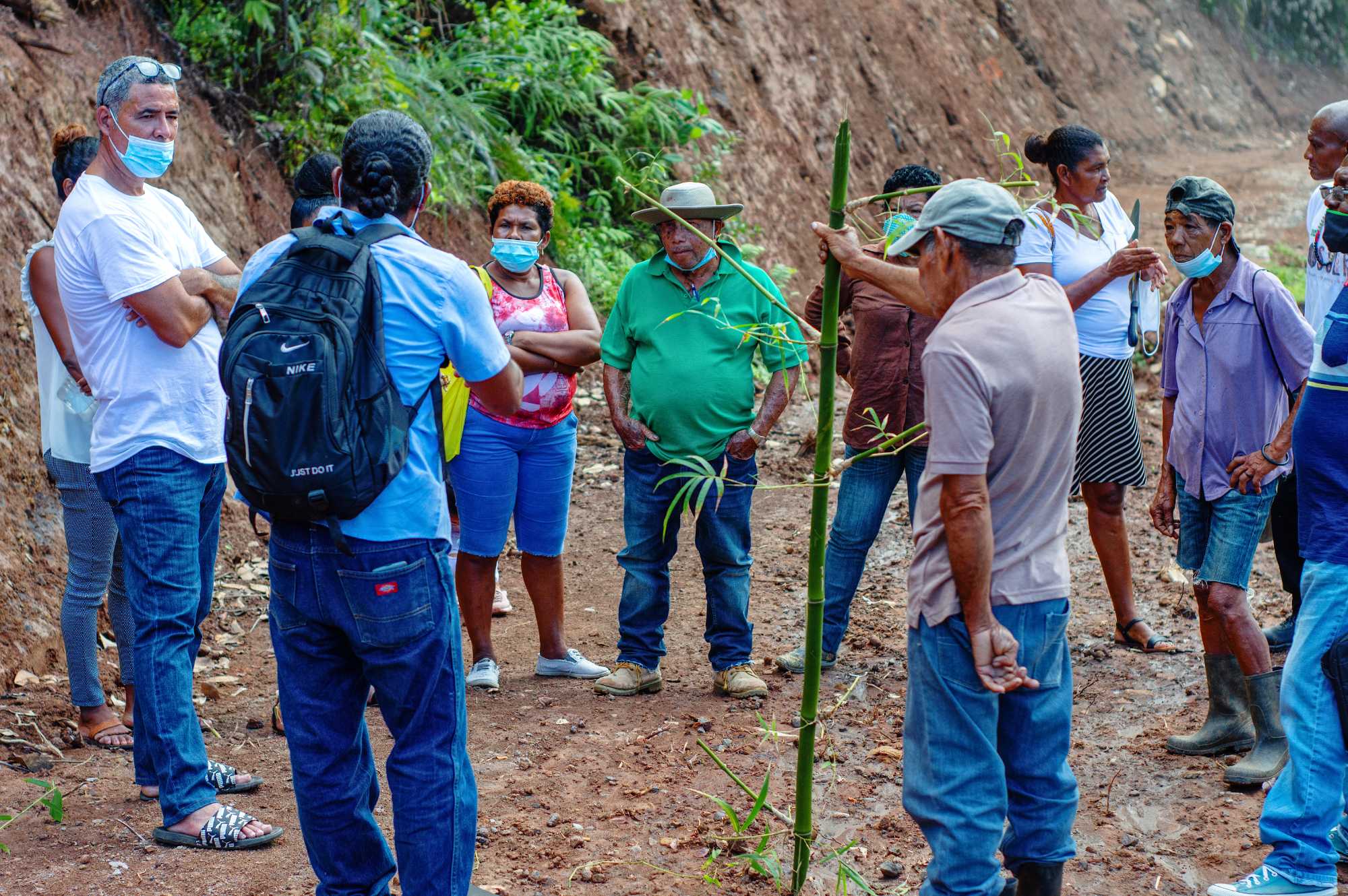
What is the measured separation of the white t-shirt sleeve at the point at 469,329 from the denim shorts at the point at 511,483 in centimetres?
185

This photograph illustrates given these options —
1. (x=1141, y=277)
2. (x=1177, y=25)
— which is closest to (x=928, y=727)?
(x=1141, y=277)

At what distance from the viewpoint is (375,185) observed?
2.51m

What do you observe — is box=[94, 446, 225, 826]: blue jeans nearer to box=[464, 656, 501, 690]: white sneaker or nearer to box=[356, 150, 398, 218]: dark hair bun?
box=[356, 150, 398, 218]: dark hair bun

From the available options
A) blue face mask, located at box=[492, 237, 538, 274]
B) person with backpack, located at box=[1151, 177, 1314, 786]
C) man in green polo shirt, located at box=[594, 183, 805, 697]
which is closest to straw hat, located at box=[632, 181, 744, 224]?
man in green polo shirt, located at box=[594, 183, 805, 697]

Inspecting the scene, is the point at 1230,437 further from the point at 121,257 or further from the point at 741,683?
the point at 121,257

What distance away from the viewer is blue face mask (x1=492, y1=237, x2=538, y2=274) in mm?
4441

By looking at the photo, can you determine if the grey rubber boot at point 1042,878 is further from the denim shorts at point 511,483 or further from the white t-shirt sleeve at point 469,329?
the denim shorts at point 511,483

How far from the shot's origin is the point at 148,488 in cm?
325

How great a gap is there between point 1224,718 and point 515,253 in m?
3.25

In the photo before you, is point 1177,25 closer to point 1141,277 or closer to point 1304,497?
point 1141,277

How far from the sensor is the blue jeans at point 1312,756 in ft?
9.68

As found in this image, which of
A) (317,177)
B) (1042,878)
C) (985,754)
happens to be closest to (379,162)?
(985,754)

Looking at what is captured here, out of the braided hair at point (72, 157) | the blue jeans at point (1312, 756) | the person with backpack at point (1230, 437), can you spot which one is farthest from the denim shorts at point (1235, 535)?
the braided hair at point (72, 157)

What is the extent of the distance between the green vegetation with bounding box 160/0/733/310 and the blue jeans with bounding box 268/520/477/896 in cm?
522
